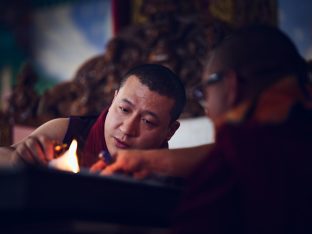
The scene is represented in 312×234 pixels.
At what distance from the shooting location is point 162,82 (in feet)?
7.66

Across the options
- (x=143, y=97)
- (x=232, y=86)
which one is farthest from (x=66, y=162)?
(x=143, y=97)

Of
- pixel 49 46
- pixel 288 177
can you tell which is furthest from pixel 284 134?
pixel 49 46

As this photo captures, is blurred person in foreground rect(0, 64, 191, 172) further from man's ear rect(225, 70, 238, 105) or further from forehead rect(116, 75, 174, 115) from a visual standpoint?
man's ear rect(225, 70, 238, 105)

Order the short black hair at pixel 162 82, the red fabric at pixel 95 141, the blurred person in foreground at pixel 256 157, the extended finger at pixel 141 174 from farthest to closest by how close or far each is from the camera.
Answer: the short black hair at pixel 162 82 < the red fabric at pixel 95 141 < the extended finger at pixel 141 174 < the blurred person in foreground at pixel 256 157

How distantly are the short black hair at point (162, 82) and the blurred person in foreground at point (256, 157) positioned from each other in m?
0.93

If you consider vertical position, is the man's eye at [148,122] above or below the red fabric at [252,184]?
below

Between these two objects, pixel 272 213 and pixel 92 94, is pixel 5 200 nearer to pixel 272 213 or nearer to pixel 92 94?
pixel 272 213

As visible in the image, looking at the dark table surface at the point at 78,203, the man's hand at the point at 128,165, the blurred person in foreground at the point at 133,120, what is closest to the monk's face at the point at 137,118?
the blurred person in foreground at the point at 133,120

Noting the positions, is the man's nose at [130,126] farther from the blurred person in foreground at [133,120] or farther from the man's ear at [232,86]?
the man's ear at [232,86]

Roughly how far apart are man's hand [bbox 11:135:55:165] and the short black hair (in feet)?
2.84

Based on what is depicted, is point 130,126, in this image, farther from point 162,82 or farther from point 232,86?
point 232,86

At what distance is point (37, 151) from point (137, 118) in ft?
2.59

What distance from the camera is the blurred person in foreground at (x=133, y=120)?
2.21 metres

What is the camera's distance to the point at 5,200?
41.5 inches
